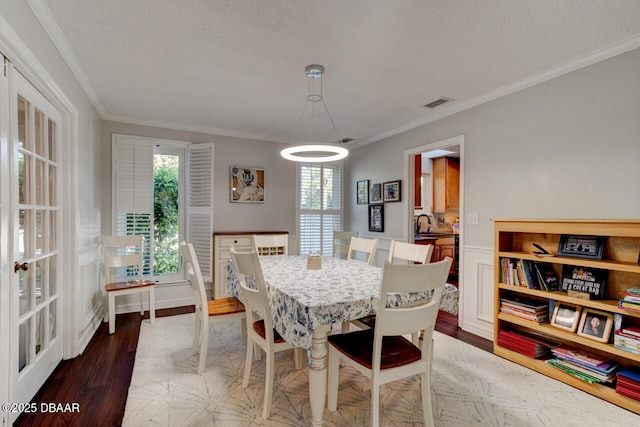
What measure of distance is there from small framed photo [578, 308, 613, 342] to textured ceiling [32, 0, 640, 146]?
1.87 m

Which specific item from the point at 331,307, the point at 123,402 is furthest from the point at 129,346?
the point at 331,307

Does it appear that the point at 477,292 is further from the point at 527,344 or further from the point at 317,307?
the point at 317,307

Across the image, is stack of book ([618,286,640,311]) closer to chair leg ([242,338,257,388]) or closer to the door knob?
chair leg ([242,338,257,388])

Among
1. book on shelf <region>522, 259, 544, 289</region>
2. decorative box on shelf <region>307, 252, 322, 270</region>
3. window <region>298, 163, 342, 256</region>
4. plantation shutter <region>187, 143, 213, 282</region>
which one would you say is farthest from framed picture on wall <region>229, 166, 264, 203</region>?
book on shelf <region>522, 259, 544, 289</region>

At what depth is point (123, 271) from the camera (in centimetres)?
402

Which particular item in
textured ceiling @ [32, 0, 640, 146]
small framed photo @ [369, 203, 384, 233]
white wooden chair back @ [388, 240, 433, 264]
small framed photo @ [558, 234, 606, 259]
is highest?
textured ceiling @ [32, 0, 640, 146]

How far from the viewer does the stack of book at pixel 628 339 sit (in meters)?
1.94

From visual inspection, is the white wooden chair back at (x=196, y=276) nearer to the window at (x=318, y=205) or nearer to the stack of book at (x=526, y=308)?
the stack of book at (x=526, y=308)

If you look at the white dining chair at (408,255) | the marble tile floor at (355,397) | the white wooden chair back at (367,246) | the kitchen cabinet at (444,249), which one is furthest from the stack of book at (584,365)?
the kitchen cabinet at (444,249)

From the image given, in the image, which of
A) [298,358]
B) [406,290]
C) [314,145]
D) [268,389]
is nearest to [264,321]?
[268,389]

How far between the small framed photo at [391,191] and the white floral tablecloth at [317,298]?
2038 millimetres

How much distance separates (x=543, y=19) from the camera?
194 cm

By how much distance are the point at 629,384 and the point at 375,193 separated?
3.30 meters

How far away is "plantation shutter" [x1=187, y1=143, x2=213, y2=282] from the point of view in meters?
4.29
